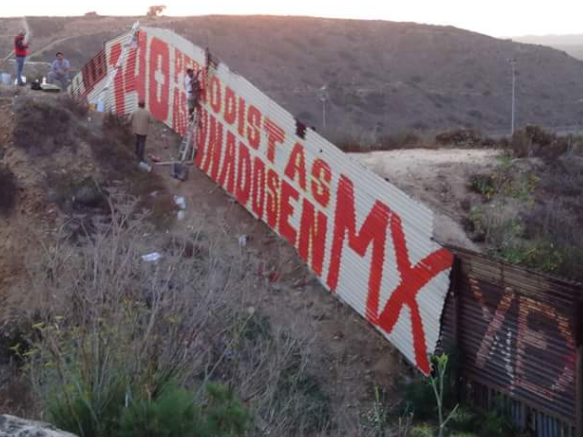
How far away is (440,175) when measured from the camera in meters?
16.3

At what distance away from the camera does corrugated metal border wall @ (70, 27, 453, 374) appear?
37.0ft

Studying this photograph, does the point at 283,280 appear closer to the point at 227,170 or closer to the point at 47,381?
the point at 227,170

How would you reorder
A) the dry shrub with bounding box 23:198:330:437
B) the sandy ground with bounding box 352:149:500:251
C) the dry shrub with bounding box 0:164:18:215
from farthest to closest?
the dry shrub with bounding box 0:164:18:215 → the sandy ground with bounding box 352:149:500:251 → the dry shrub with bounding box 23:198:330:437

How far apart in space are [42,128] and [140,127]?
6.53ft

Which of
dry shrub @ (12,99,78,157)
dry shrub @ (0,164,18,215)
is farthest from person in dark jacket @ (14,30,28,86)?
dry shrub @ (0,164,18,215)

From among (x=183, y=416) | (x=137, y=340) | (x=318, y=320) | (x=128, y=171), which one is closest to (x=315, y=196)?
(x=318, y=320)

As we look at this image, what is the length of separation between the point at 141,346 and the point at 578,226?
1020 centimetres

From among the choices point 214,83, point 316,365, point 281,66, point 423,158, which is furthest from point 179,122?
point 281,66

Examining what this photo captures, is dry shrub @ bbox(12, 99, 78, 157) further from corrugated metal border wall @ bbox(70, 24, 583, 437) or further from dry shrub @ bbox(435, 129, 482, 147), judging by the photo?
dry shrub @ bbox(435, 129, 482, 147)

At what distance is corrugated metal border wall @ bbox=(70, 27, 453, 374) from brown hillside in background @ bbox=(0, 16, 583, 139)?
2768 cm

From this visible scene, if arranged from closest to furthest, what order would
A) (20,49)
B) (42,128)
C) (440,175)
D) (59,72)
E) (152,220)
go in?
(152,220) < (440,175) < (42,128) < (20,49) < (59,72)

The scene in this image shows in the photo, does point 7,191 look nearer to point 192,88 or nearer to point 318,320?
point 192,88

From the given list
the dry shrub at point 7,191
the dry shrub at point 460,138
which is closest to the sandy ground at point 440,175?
the dry shrub at point 460,138

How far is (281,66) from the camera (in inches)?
2264
